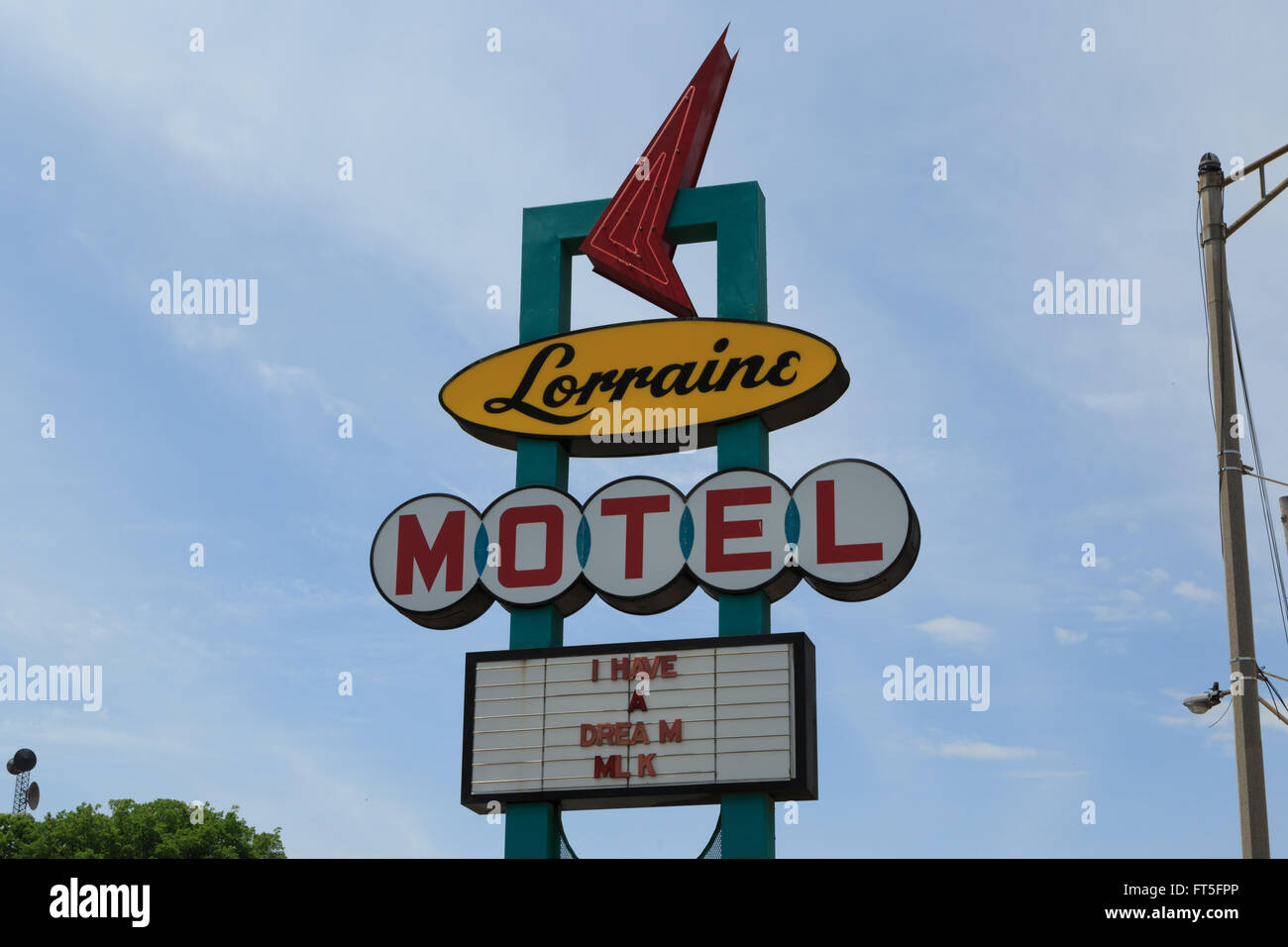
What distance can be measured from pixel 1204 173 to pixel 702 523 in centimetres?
608

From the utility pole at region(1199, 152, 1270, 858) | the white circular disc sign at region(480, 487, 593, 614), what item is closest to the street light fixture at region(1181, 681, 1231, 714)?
the utility pole at region(1199, 152, 1270, 858)

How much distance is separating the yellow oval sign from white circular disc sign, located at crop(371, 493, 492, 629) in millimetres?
1096

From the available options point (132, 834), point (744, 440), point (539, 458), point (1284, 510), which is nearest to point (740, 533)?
point (744, 440)

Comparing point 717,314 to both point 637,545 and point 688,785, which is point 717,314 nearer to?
point 637,545

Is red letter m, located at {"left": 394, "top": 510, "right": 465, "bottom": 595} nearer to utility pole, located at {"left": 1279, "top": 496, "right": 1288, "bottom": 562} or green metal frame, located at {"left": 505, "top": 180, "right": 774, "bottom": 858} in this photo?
green metal frame, located at {"left": 505, "top": 180, "right": 774, "bottom": 858}

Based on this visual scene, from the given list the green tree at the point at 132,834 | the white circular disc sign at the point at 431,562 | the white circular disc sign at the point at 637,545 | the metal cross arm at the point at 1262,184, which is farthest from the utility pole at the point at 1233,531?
the green tree at the point at 132,834

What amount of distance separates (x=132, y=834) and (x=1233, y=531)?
30.7 m

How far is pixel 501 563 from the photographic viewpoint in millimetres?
16438

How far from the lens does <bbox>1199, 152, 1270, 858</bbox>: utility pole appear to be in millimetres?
12320

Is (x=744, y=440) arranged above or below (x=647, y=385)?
below

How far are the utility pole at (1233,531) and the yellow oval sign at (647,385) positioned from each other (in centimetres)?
406

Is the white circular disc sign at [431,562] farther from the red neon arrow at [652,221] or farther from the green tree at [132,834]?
the green tree at [132,834]

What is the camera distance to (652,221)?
57.2 ft
